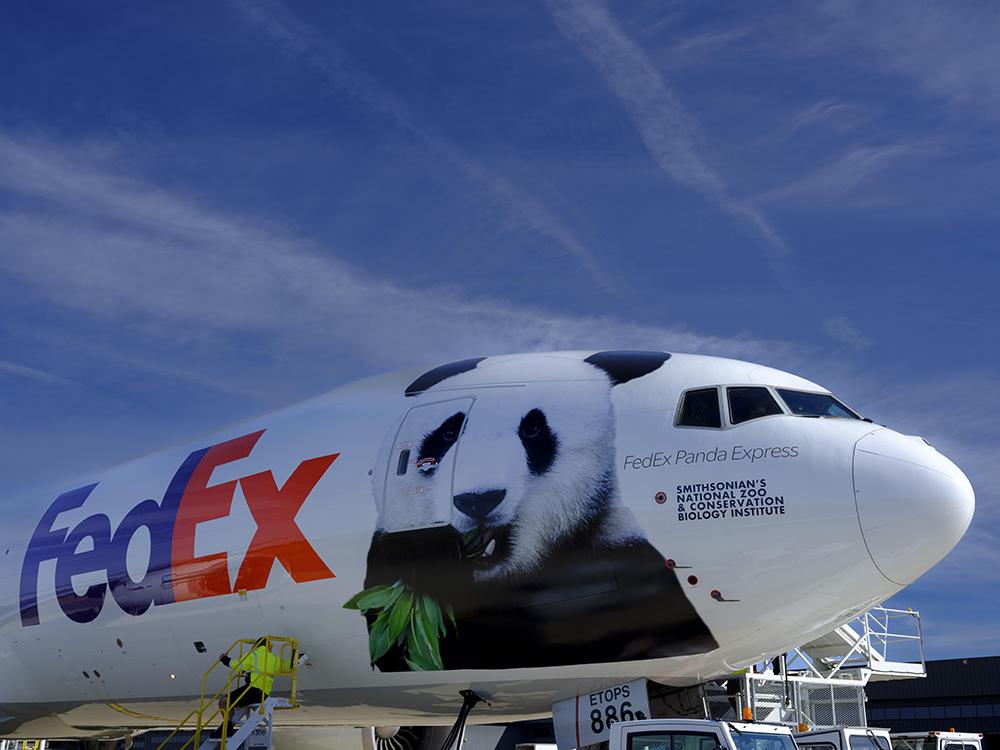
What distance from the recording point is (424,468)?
1056 cm

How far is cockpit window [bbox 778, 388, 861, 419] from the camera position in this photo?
9805mm

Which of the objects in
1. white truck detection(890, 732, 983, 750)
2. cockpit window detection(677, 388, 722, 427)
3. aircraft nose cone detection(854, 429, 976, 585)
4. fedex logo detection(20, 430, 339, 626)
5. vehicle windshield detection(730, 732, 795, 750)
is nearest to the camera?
aircraft nose cone detection(854, 429, 976, 585)

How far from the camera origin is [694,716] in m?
10.1

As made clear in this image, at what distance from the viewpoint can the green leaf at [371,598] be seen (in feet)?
34.2

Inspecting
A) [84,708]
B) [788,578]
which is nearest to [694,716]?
[788,578]

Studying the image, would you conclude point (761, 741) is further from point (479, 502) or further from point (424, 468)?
point (424, 468)

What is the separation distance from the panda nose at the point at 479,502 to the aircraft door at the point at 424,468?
0.49 feet

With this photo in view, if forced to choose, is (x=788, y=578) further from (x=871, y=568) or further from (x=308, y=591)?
(x=308, y=591)

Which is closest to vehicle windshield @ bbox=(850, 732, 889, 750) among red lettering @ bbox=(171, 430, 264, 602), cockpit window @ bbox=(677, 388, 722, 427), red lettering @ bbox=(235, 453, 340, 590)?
cockpit window @ bbox=(677, 388, 722, 427)

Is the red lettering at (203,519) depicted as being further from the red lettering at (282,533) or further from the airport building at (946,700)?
the airport building at (946,700)

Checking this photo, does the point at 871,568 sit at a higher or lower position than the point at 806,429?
lower

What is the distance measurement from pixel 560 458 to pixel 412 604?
6.39 ft

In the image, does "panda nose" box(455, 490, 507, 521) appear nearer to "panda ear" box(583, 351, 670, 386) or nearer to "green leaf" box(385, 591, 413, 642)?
"green leaf" box(385, 591, 413, 642)

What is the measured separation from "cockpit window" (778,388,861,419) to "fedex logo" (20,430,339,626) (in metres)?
4.58
